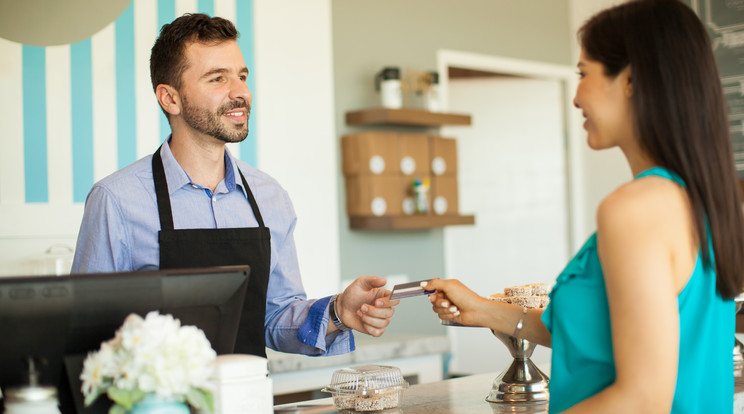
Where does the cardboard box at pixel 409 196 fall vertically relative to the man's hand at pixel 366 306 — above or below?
above

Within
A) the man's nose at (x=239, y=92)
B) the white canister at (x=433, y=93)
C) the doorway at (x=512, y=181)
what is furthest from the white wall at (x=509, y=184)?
the man's nose at (x=239, y=92)

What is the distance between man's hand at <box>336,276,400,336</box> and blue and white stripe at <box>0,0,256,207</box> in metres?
1.71

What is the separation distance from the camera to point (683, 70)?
127cm

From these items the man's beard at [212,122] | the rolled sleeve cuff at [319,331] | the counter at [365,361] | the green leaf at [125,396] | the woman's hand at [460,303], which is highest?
the man's beard at [212,122]

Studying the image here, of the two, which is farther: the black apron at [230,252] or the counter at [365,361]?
the counter at [365,361]

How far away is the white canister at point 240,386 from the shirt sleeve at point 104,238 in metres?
0.74

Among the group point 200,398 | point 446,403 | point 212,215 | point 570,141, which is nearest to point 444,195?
point 570,141

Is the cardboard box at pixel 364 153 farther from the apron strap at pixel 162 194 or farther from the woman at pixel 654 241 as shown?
the woman at pixel 654 241

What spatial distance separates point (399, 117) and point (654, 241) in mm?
3094

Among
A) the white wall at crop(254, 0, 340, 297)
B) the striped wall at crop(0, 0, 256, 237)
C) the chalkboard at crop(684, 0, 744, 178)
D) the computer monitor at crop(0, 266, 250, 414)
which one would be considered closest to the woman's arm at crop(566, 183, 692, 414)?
the computer monitor at crop(0, 266, 250, 414)

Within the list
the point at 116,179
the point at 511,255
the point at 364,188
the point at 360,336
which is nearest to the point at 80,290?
the point at 116,179

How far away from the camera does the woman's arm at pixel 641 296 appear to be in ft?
3.87

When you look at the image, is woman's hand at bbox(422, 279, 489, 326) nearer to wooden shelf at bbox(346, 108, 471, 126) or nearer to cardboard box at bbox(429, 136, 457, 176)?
wooden shelf at bbox(346, 108, 471, 126)

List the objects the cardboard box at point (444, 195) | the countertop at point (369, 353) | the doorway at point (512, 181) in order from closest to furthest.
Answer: the countertop at point (369, 353) < the cardboard box at point (444, 195) < the doorway at point (512, 181)
